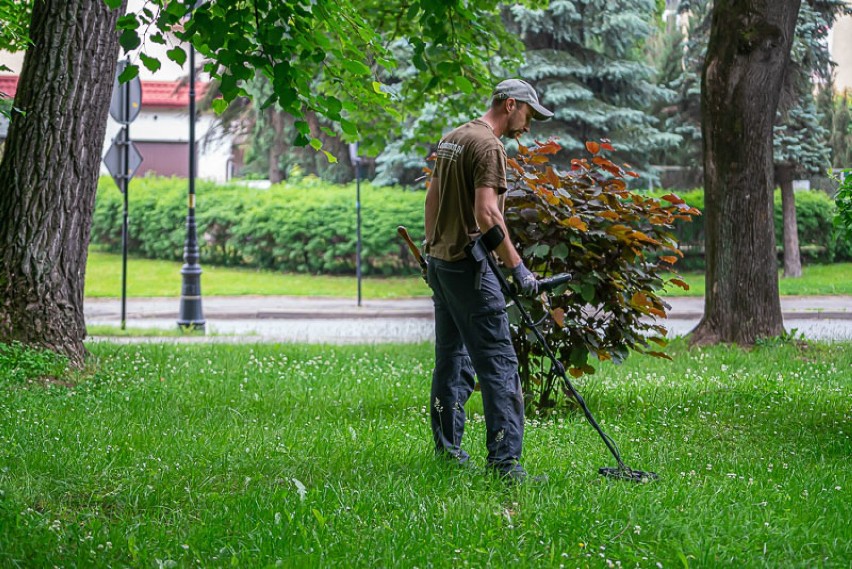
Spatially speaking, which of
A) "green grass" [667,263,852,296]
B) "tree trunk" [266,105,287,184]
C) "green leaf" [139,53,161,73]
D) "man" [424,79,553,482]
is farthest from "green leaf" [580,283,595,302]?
"tree trunk" [266,105,287,184]

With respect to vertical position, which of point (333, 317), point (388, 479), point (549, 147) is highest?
point (549, 147)

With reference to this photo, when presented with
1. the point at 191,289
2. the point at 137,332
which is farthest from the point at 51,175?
the point at 191,289

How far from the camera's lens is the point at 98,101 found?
9773mm

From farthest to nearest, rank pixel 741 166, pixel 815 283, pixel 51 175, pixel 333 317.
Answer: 1. pixel 815 283
2. pixel 333 317
3. pixel 741 166
4. pixel 51 175

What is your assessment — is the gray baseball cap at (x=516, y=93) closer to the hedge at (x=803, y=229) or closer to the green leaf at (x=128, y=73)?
the green leaf at (x=128, y=73)

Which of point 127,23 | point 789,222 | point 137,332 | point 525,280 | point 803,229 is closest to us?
point 525,280

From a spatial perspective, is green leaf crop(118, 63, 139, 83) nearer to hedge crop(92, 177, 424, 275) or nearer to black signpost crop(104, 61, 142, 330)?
black signpost crop(104, 61, 142, 330)

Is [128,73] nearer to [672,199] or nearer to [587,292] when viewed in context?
[587,292]

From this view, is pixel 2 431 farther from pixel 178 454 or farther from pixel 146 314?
pixel 146 314

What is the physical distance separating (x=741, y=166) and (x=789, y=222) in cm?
1679

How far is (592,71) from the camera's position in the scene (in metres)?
27.9

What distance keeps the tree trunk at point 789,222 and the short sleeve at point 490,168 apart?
24.0 metres

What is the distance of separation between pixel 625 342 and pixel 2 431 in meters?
4.24

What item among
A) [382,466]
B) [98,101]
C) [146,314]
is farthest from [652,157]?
[382,466]
